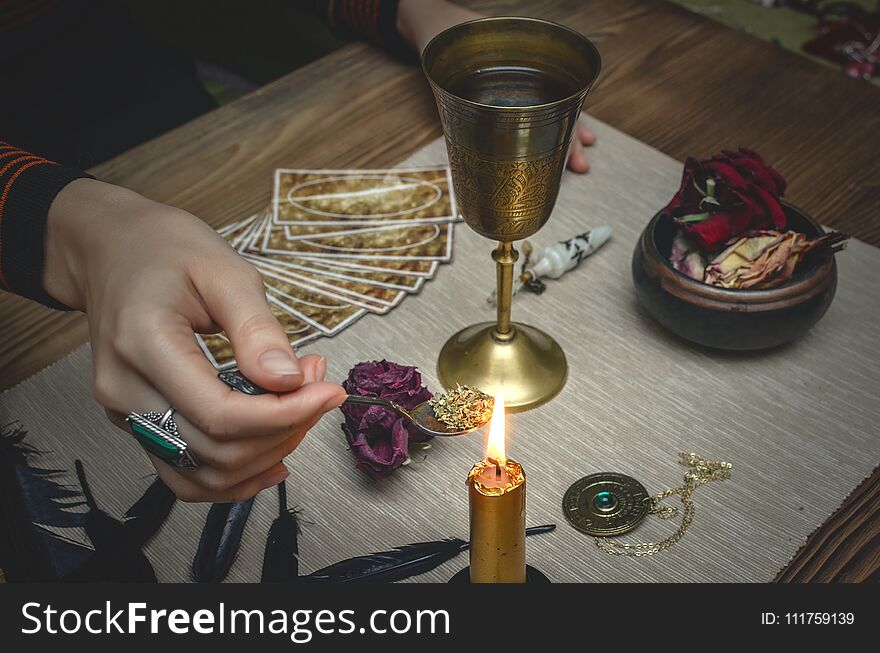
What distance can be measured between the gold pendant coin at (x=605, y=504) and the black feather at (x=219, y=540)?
0.99 feet

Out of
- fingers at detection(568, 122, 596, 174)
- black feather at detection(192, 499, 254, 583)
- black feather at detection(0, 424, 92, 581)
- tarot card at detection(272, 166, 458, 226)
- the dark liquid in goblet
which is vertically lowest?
black feather at detection(0, 424, 92, 581)

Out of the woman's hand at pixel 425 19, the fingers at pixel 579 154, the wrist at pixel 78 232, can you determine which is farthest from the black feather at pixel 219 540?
the woman's hand at pixel 425 19

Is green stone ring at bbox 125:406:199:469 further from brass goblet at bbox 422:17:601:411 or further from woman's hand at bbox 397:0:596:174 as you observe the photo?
woman's hand at bbox 397:0:596:174

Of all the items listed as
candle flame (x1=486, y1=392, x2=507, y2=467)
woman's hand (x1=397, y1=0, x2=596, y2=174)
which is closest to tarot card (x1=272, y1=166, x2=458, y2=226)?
woman's hand (x1=397, y1=0, x2=596, y2=174)

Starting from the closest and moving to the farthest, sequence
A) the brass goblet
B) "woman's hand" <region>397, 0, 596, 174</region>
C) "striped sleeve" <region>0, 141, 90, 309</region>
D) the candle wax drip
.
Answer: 1. the candle wax drip
2. the brass goblet
3. "striped sleeve" <region>0, 141, 90, 309</region>
4. "woman's hand" <region>397, 0, 596, 174</region>

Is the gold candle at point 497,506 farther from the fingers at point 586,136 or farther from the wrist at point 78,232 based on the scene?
the fingers at point 586,136

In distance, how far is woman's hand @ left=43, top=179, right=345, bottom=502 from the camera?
2.05 feet

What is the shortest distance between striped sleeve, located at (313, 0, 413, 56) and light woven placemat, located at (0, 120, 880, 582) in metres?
0.52

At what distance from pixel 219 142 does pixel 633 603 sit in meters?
0.89

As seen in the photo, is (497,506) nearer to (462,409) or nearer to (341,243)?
(462,409)

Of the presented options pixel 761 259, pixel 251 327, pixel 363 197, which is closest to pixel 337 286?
pixel 363 197

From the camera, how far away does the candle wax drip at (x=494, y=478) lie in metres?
0.56

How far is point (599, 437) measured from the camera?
0.86 metres

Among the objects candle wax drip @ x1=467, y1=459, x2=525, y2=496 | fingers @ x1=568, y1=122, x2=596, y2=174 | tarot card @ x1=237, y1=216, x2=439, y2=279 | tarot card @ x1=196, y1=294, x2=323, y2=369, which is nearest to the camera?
candle wax drip @ x1=467, y1=459, x2=525, y2=496
